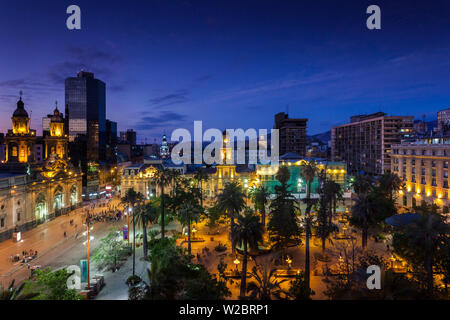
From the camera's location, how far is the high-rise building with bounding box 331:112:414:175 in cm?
11028

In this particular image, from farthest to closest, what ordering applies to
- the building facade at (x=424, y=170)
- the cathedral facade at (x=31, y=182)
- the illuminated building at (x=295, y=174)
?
the illuminated building at (x=295, y=174), the building facade at (x=424, y=170), the cathedral facade at (x=31, y=182)

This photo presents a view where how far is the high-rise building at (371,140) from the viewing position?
362 ft

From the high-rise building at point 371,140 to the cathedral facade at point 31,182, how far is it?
105951 millimetres

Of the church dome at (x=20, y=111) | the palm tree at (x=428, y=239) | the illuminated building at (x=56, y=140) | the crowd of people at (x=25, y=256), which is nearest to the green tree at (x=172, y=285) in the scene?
the palm tree at (x=428, y=239)

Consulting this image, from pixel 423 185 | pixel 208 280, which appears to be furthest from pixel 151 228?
pixel 423 185

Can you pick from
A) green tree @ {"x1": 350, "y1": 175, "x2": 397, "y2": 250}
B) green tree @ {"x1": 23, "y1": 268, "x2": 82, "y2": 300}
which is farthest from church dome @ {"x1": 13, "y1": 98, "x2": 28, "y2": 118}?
green tree @ {"x1": 350, "y1": 175, "x2": 397, "y2": 250}

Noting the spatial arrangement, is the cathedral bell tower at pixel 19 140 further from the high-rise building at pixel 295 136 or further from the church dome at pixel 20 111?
the high-rise building at pixel 295 136

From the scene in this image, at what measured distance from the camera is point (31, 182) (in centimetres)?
5591

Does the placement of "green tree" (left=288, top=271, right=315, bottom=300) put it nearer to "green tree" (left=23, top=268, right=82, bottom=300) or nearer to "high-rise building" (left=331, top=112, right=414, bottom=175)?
"green tree" (left=23, top=268, right=82, bottom=300)

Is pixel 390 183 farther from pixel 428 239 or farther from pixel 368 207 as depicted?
pixel 428 239

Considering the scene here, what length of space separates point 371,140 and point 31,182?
131 m

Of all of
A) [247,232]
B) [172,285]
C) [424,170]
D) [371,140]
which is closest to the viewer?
[172,285]

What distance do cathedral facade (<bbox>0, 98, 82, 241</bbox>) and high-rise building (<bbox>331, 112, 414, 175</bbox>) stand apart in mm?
105951

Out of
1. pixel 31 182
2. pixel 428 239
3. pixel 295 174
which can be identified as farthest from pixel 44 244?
pixel 295 174
